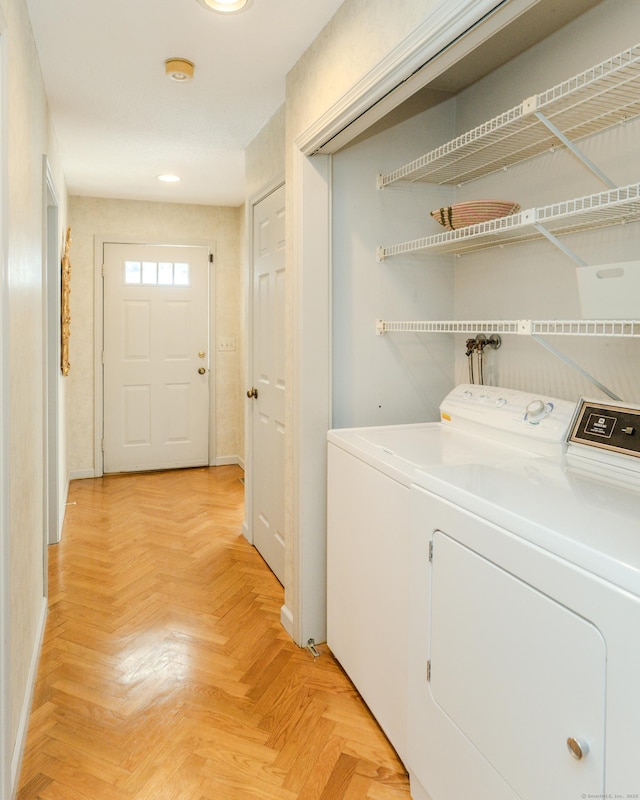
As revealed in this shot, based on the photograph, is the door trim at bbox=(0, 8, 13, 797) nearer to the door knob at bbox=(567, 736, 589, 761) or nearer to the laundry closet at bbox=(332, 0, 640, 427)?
the laundry closet at bbox=(332, 0, 640, 427)

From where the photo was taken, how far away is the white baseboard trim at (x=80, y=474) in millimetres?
5078

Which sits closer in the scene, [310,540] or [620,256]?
[620,256]

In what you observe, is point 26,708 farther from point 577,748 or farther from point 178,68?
point 178,68

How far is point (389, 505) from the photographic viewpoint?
169 cm

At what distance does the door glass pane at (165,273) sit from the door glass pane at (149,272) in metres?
0.04

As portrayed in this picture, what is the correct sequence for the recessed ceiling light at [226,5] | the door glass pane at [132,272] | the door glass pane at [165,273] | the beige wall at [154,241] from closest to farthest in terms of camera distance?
the recessed ceiling light at [226,5], the beige wall at [154,241], the door glass pane at [132,272], the door glass pane at [165,273]

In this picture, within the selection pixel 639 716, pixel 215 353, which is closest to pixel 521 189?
pixel 639 716

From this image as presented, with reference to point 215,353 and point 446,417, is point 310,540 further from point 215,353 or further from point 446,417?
point 215,353

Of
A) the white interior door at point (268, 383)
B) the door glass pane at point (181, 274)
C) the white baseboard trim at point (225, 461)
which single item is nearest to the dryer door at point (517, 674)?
the white interior door at point (268, 383)

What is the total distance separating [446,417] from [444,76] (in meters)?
1.32

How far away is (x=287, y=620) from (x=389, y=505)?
1098mm

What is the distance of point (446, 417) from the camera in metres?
2.19

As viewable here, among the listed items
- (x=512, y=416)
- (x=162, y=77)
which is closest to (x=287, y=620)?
(x=512, y=416)

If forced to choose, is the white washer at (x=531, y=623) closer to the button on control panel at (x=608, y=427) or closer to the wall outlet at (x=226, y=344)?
the button on control panel at (x=608, y=427)
